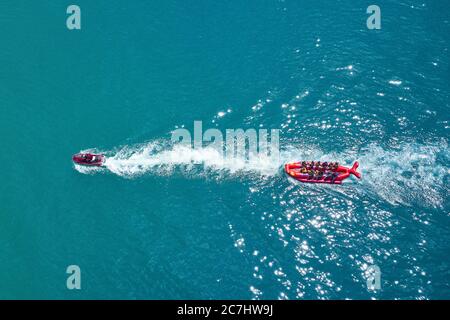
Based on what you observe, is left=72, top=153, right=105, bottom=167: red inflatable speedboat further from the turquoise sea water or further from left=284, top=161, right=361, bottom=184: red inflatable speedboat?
left=284, top=161, right=361, bottom=184: red inflatable speedboat

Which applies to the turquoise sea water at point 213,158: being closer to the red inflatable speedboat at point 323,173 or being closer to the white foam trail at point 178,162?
the white foam trail at point 178,162

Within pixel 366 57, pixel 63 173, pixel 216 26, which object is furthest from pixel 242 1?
pixel 63 173

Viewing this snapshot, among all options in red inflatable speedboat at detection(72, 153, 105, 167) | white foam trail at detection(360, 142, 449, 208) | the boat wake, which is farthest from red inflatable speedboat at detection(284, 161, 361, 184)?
red inflatable speedboat at detection(72, 153, 105, 167)

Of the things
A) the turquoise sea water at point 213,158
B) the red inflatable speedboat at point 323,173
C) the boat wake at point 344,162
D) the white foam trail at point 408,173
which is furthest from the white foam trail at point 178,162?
the white foam trail at point 408,173

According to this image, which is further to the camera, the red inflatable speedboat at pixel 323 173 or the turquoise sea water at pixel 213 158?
the red inflatable speedboat at pixel 323 173

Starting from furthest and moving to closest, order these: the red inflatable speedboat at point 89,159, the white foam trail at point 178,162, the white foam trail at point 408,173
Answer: the red inflatable speedboat at point 89,159 → the white foam trail at point 178,162 → the white foam trail at point 408,173

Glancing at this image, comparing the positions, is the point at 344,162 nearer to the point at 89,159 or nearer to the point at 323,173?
the point at 323,173
